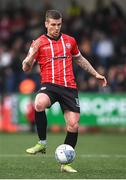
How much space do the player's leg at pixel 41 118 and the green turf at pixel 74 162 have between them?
33 cm

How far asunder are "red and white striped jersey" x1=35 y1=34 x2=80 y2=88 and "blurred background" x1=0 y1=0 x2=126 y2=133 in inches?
437

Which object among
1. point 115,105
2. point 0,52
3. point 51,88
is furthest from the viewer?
point 0,52

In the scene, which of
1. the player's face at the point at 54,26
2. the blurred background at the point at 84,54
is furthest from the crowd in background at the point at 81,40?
the player's face at the point at 54,26

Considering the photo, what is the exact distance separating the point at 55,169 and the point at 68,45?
75.2 inches

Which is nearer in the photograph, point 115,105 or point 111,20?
point 115,105

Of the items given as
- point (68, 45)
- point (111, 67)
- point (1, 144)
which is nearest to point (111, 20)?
point (111, 67)

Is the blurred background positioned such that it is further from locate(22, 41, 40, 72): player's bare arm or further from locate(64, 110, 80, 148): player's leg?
locate(22, 41, 40, 72): player's bare arm

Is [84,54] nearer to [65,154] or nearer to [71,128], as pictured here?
[71,128]

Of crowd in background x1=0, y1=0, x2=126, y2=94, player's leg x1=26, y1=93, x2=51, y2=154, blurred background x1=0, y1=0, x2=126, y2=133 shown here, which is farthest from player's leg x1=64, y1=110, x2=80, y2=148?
crowd in background x1=0, y1=0, x2=126, y2=94

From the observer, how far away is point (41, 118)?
1141 centimetres

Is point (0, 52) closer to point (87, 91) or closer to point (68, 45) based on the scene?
point (87, 91)

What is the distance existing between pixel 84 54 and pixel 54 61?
12653 millimetres

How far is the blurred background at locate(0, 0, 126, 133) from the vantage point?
74.6 feet

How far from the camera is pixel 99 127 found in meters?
23.1
